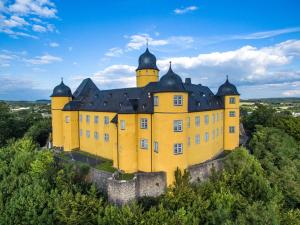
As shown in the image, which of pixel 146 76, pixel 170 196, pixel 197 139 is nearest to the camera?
pixel 170 196

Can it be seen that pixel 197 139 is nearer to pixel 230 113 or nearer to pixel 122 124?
pixel 230 113

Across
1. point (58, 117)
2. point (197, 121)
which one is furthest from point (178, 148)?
point (58, 117)

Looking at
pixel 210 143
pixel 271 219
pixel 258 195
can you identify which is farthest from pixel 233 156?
pixel 271 219

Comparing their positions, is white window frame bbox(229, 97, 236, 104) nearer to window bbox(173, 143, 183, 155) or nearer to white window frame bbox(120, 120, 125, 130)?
window bbox(173, 143, 183, 155)

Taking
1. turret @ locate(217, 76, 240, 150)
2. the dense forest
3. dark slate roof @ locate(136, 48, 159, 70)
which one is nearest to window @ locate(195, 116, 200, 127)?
the dense forest

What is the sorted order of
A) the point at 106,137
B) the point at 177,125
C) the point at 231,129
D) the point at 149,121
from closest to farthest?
the point at 177,125
the point at 149,121
the point at 106,137
the point at 231,129

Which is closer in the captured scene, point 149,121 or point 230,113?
point 149,121

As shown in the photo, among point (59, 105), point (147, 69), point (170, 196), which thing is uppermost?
point (147, 69)
